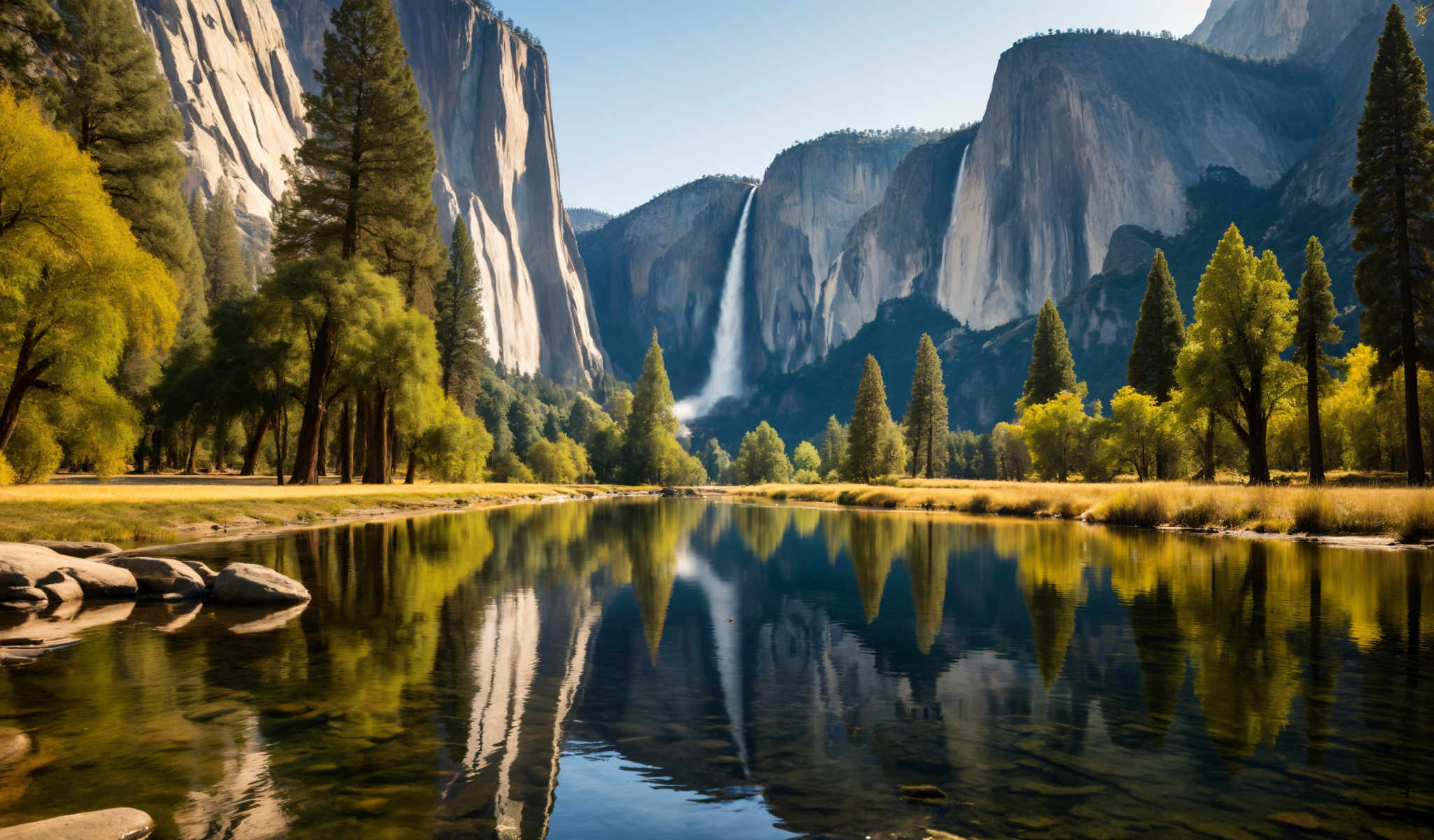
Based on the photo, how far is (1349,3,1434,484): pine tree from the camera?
108ft

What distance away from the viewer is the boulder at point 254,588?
12.4m

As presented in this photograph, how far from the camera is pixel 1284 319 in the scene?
126ft

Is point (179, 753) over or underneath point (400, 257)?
underneath

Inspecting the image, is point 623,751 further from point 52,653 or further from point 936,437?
point 936,437

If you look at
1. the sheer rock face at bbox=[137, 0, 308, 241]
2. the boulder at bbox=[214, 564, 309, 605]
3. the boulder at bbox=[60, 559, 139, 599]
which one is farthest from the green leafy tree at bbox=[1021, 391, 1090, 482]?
the sheer rock face at bbox=[137, 0, 308, 241]

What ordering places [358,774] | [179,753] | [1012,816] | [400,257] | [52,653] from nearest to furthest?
[1012,816] → [358,774] → [179,753] → [52,653] → [400,257]

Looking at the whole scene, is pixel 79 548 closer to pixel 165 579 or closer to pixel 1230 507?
pixel 165 579

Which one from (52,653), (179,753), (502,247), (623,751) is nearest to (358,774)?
(179,753)

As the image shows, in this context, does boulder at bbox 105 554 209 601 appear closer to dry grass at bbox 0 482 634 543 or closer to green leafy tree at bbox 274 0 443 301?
dry grass at bbox 0 482 634 543

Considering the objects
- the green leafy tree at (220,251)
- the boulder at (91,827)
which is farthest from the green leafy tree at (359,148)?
the green leafy tree at (220,251)

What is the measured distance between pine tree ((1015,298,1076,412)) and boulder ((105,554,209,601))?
73923 mm

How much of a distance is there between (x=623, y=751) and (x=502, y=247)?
180651 millimetres

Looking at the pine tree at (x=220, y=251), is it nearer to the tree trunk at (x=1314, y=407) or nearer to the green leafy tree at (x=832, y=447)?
the tree trunk at (x=1314, y=407)

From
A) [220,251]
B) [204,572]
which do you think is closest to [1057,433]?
[204,572]
